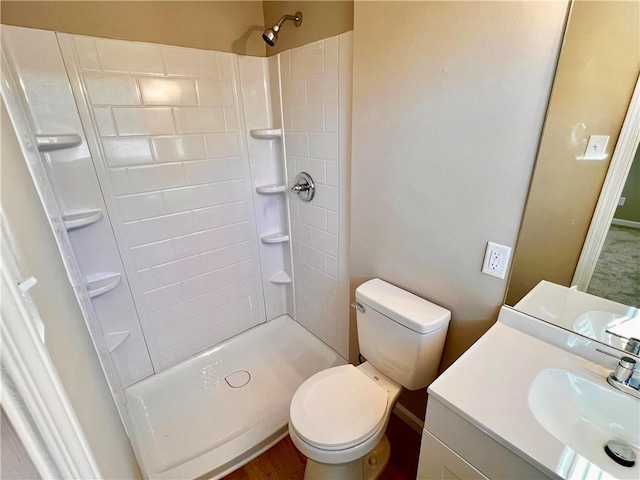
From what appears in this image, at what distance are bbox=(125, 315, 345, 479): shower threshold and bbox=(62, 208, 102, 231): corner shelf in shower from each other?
36.5 inches

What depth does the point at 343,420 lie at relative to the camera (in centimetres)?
117

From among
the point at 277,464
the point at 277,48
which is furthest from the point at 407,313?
the point at 277,48

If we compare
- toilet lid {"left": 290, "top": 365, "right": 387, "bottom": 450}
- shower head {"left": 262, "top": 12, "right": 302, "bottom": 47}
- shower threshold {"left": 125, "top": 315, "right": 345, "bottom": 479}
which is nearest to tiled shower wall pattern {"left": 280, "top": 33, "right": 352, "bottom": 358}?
shower head {"left": 262, "top": 12, "right": 302, "bottom": 47}

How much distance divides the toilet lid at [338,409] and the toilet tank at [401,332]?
0.12 metres

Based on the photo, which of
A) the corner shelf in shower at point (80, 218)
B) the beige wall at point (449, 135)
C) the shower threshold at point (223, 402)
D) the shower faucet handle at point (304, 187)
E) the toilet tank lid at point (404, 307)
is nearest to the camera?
the beige wall at point (449, 135)

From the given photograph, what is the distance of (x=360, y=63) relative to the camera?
128 cm

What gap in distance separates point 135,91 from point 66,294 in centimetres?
115

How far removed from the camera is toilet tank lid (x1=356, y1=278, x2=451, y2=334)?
117 centimetres

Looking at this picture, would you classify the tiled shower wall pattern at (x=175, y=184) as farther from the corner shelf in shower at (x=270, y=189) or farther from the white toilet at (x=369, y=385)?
the white toilet at (x=369, y=385)

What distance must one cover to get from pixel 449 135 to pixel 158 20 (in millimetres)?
1430

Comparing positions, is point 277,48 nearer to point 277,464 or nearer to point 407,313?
point 407,313

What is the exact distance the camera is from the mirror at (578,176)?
2.61 ft

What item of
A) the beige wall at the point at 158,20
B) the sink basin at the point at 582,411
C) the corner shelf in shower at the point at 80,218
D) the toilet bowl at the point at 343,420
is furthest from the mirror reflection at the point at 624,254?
the corner shelf in shower at the point at 80,218

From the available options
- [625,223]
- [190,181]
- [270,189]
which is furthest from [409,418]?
[190,181]
